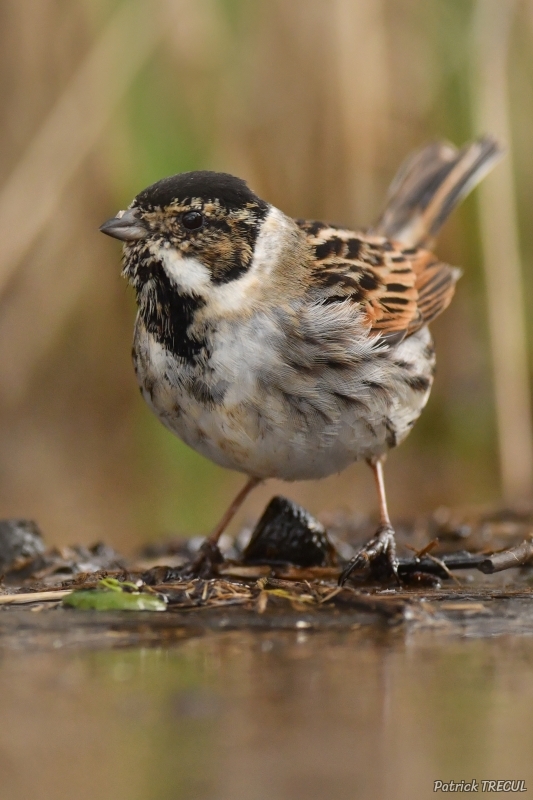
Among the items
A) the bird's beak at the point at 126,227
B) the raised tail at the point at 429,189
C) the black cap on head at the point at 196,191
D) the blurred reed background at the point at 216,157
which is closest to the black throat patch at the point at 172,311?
the bird's beak at the point at 126,227

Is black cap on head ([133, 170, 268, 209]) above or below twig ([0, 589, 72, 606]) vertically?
above

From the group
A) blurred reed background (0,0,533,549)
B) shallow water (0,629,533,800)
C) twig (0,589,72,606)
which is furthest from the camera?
blurred reed background (0,0,533,549)

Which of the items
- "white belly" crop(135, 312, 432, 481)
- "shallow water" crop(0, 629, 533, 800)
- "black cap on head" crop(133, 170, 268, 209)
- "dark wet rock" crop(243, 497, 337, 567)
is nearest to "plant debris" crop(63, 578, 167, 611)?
"shallow water" crop(0, 629, 533, 800)

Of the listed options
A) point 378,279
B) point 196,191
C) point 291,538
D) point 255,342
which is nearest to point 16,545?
point 291,538

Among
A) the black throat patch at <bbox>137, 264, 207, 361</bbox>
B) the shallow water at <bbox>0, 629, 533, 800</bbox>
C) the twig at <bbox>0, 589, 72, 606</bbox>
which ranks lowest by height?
the shallow water at <bbox>0, 629, 533, 800</bbox>

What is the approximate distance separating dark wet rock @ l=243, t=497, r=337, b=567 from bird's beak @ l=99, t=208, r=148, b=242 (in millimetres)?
1088

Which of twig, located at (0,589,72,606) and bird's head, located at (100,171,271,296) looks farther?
bird's head, located at (100,171,271,296)

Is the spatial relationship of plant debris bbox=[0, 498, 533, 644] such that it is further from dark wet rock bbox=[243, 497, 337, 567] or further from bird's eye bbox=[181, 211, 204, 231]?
bird's eye bbox=[181, 211, 204, 231]

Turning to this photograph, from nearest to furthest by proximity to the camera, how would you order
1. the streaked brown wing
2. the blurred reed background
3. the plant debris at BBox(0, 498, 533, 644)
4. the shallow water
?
the shallow water < the plant debris at BBox(0, 498, 533, 644) < the streaked brown wing < the blurred reed background

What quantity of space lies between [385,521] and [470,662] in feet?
5.60

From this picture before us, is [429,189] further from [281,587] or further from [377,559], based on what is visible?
[281,587]

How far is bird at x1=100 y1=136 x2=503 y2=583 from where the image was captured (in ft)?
12.5

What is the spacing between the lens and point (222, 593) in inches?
126

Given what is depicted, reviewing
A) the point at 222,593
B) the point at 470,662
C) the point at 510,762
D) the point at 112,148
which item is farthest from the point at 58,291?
the point at 510,762
